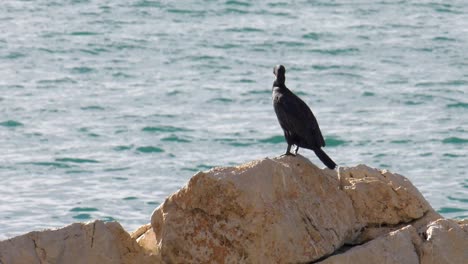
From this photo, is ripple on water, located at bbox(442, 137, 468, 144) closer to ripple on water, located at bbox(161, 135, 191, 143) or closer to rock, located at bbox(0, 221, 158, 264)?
ripple on water, located at bbox(161, 135, 191, 143)

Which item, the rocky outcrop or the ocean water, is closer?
the rocky outcrop

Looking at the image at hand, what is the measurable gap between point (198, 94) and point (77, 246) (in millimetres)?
19178

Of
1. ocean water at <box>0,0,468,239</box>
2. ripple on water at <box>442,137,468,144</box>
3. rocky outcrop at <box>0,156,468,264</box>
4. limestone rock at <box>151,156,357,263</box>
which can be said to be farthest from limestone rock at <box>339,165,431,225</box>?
ripple on water at <box>442,137,468,144</box>

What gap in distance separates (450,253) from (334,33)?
24.5m

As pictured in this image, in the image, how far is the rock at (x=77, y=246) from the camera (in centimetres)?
963

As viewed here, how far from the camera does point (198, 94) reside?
28859 mm

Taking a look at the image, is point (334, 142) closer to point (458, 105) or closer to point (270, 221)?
point (458, 105)

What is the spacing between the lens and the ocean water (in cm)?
2308

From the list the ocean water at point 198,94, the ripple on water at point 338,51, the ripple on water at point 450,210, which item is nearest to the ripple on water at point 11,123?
the ocean water at point 198,94

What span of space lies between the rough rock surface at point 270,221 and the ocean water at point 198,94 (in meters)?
9.51

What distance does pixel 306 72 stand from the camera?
102 feet

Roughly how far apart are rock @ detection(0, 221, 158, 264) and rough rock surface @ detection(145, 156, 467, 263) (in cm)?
27

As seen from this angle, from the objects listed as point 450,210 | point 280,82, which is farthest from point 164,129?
point 280,82

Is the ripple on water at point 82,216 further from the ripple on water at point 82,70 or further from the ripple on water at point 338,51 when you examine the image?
the ripple on water at point 338,51
